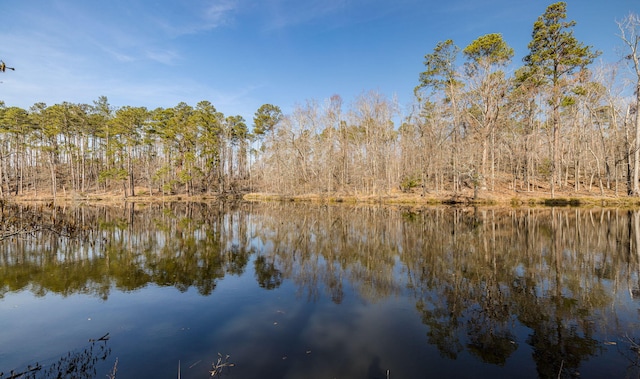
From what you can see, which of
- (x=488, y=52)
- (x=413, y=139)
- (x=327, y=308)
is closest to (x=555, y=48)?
(x=488, y=52)

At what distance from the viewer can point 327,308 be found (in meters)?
7.77

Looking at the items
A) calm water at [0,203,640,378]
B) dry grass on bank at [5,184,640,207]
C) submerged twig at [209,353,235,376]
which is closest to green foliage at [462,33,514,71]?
dry grass on bank at [5,184,640,207]

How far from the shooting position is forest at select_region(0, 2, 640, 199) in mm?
34906

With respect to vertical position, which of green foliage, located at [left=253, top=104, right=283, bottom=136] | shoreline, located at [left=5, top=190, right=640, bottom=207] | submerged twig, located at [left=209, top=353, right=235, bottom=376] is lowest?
submerged twig, located at [left=209, top=353, right=235, bottom=376]

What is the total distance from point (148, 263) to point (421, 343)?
10904mm

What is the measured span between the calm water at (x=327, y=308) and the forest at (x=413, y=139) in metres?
24.9

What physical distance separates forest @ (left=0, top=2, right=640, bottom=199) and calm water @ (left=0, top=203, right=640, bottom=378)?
81.7 ft

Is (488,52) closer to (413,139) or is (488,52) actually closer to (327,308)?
(413,139)

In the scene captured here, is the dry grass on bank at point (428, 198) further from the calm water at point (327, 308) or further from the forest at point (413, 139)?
the calm water at point (327, 308)

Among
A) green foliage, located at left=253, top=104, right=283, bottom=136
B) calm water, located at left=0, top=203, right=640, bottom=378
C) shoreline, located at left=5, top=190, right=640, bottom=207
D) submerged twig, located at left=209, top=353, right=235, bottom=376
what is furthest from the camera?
green foliage, located at left=253, top=104, right=283, bottom=136

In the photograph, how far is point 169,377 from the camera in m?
4.88

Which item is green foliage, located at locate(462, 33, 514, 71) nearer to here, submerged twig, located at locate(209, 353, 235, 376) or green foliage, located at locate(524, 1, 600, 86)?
green foliage, located at locate(524, 1, 600, 86)

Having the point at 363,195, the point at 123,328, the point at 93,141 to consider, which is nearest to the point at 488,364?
the point at 123,328

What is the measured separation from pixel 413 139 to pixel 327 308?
46.2m
